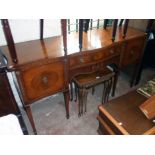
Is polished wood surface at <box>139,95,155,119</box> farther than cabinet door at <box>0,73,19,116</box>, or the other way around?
polished wood surface at <box>139,95,155,119</box>

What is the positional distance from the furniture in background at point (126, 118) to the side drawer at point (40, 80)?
0.45 meters

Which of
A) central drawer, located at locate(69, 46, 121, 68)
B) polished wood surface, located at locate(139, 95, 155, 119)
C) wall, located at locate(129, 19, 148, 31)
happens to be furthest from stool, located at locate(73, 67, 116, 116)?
wall, located at locate(129, 19, 148, 31)

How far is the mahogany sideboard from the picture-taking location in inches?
44.7

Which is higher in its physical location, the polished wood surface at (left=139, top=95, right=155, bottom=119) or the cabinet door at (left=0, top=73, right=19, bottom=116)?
the cabinet door at (left=0, top=73, right=19, bottom=116)

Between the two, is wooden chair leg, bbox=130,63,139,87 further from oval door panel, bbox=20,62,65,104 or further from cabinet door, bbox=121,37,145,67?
oval door panel, bbox=20,62,65,104

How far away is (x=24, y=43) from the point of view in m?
1.39

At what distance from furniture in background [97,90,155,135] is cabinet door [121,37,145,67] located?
51 centimetres

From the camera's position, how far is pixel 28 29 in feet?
4.65

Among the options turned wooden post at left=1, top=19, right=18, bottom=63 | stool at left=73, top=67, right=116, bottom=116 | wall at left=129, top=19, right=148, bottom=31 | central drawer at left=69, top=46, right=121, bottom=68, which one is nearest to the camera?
turned wooden post at left=1, top=19, right=18, bottom=63

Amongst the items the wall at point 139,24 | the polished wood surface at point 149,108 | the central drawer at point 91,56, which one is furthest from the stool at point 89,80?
the wall at point 139,24

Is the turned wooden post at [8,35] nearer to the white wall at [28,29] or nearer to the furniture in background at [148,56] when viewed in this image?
the white wall at [28,29]

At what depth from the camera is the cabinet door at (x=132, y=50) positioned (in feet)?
5.57
